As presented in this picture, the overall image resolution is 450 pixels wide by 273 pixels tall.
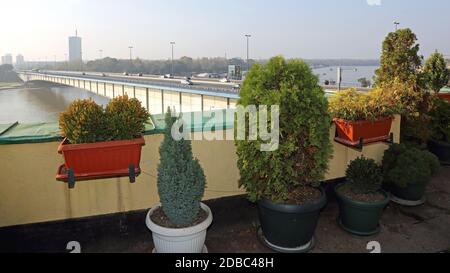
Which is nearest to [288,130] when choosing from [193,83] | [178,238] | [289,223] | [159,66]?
[289,223]

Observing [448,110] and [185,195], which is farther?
[448,110]

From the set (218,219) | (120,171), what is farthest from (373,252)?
(120,171)

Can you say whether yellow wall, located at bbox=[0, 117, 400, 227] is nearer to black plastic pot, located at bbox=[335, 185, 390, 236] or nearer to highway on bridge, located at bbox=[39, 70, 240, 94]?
black plastic pot, located at bbox=[335, 185, 390, 236]

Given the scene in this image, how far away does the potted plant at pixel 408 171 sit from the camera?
5.09 m

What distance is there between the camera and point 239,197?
4875 millimetres

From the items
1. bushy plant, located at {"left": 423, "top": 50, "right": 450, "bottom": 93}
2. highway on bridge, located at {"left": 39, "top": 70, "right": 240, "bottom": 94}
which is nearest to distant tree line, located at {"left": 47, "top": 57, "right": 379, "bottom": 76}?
highway on bridge, located at {"left": 39, "top": 70, "right": 240, "bottom": 94}

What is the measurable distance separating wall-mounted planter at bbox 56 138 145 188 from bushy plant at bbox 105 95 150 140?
0.40 ft

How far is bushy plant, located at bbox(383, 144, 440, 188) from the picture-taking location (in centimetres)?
507

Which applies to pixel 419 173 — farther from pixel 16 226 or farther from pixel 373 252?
pixel 16 226

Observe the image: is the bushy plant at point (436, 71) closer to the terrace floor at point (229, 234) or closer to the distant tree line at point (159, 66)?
the terrace floor at point (229, 234)

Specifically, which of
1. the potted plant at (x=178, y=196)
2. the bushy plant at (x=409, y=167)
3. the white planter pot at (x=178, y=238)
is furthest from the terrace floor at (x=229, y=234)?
the potted plant at (x=178, y=196)

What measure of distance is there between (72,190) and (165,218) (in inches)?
49.9
